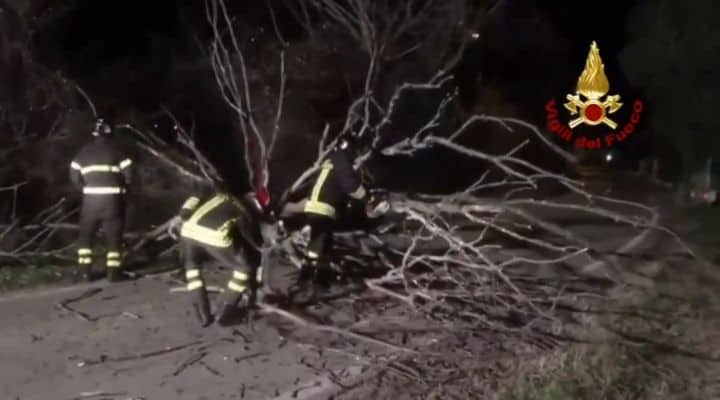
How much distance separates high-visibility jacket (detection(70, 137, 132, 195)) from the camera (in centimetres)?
795

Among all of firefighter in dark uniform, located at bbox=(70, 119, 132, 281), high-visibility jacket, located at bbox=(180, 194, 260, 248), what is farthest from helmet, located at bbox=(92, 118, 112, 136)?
high-visibility jacket, located at bbox=(180, 194, 260, 248)

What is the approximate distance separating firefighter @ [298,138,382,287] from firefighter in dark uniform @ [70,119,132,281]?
1775mm

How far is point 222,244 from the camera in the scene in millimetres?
6480

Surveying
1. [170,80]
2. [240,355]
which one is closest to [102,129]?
[240,355]

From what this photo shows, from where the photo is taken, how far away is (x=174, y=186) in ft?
36.8

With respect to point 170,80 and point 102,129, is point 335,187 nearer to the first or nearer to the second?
point 102,129

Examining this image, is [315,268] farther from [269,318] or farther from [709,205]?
[709,205]

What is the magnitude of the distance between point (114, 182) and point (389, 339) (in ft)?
10.3

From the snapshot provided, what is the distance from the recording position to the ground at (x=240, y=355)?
17.4 ft

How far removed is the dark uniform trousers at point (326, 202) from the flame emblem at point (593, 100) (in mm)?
13877

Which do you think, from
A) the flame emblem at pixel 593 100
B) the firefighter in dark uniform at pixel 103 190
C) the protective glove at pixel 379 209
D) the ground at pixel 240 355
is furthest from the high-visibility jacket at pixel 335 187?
the flame emblem at pixel 593 100

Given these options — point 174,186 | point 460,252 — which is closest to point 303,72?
point 174,186

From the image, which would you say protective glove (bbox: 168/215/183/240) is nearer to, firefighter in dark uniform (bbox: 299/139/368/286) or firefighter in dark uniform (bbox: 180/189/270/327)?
firefighter in dark uniform (bbox: 299/139/368/286)

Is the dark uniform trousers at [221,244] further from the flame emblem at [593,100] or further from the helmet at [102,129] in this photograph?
the flame emblem at [593,100]
